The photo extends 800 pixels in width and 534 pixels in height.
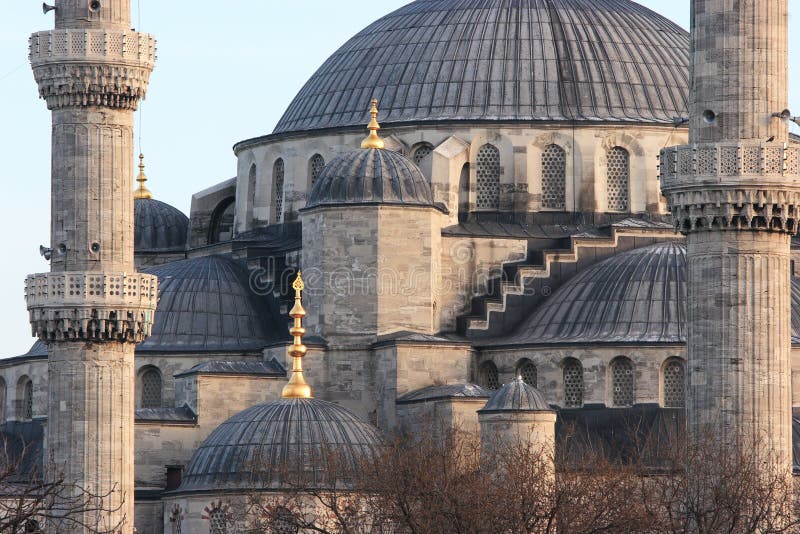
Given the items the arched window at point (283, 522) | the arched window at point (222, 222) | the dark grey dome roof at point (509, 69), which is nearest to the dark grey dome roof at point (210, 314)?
the dark grey dome roof at point (509, 69)

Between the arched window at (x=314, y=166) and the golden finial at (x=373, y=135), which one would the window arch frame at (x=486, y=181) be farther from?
the arched window at (x=314, y=166)

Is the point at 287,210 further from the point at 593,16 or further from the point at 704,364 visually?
the point at 704,364

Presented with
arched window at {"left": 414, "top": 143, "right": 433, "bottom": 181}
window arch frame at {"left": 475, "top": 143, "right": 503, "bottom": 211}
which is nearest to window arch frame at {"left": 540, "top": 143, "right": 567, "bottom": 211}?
window arch frame at {"left": 475, "top": 143, "right": 503, "bottom": 211}

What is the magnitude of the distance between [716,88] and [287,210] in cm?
2869

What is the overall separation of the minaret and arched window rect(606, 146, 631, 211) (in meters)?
20.9

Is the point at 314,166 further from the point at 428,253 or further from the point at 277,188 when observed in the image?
the point at 428,253

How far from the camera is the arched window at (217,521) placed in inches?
2852

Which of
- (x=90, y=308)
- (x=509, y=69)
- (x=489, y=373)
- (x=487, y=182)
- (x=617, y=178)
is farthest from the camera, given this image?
(x=509, y=69)

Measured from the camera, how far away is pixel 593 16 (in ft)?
291

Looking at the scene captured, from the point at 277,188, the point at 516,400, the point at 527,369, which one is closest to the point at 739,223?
the point at 516,400

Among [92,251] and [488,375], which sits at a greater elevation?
[92,251]

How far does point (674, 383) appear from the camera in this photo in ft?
255

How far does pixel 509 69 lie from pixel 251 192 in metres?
7.75

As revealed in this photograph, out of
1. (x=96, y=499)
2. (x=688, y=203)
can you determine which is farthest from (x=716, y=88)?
(x=96, y=499)
